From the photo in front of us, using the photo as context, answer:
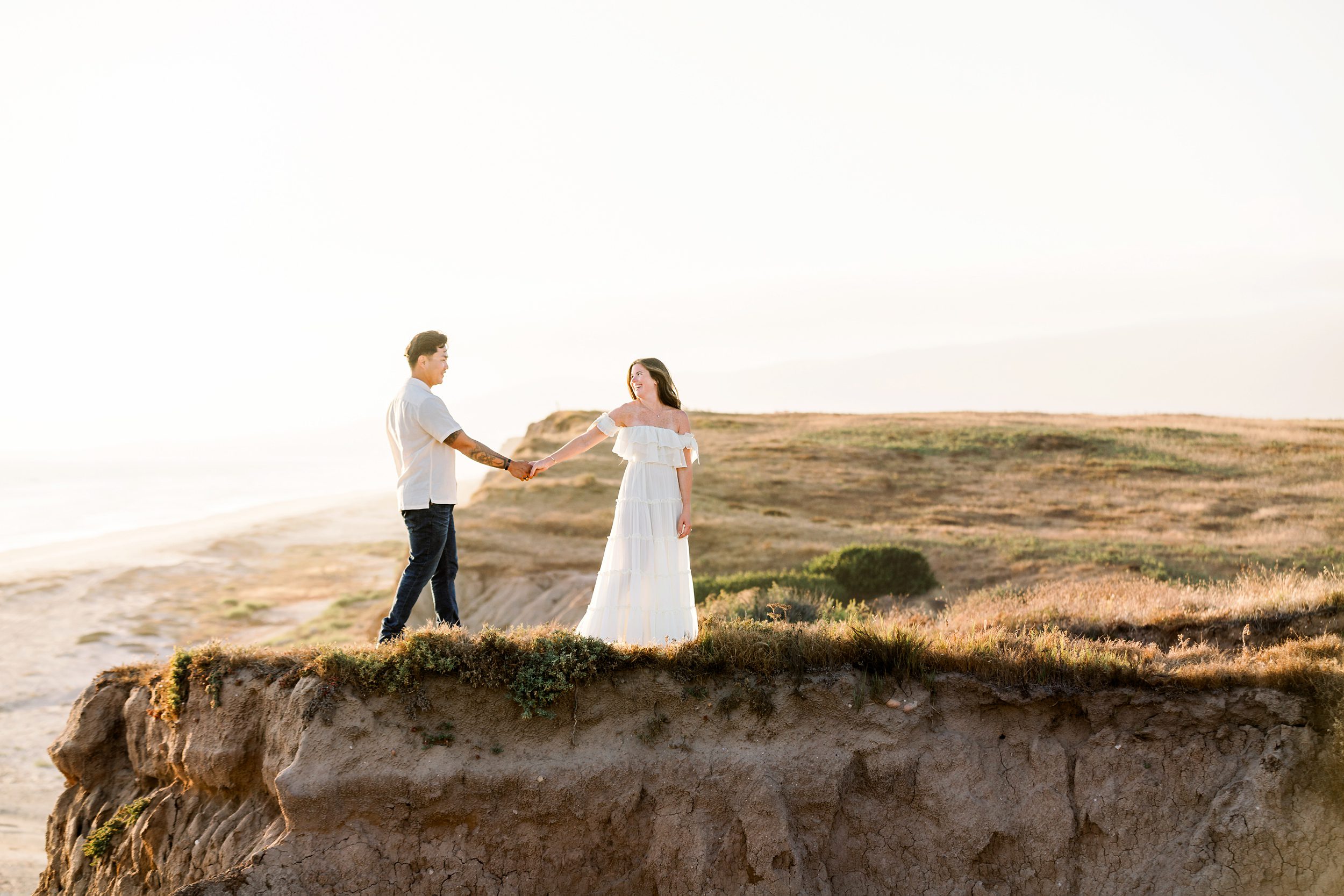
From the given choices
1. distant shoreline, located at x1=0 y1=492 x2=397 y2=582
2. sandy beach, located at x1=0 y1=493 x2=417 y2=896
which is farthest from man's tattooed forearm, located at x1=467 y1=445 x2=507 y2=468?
distant shoreline, located at x1=0 y1=492 x2=397 y2=582

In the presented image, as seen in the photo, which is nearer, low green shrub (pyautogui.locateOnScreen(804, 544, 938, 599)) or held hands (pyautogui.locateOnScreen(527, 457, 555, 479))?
→ held hands (pyautogui.locateOnScreen(527, 457, 555, 479))

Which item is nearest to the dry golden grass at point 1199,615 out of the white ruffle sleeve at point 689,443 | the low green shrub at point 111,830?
the white ruffle sleeve at point 689,443

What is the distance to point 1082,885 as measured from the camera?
7.82 metres

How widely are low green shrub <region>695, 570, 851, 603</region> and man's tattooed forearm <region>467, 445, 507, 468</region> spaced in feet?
34.6

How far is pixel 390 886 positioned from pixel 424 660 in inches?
71.6

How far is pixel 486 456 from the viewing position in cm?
916

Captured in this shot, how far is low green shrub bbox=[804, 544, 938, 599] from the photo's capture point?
21047 mm

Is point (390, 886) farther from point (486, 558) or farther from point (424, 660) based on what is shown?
point (486, 558)

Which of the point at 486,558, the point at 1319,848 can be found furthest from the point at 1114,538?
the point at 1319,848

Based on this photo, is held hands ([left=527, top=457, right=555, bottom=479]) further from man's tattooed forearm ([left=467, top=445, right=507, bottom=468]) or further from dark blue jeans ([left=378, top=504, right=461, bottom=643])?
dark blue jeans ([left=378, top=504, right=461, bottom=643])

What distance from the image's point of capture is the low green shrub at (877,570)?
21047 millimetres

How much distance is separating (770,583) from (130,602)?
32739 mm

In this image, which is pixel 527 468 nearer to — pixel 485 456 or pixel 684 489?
pixel 485 456

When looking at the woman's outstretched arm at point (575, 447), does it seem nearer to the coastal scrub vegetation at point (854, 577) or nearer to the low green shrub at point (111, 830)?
the low green shrub at point (111, 830)
